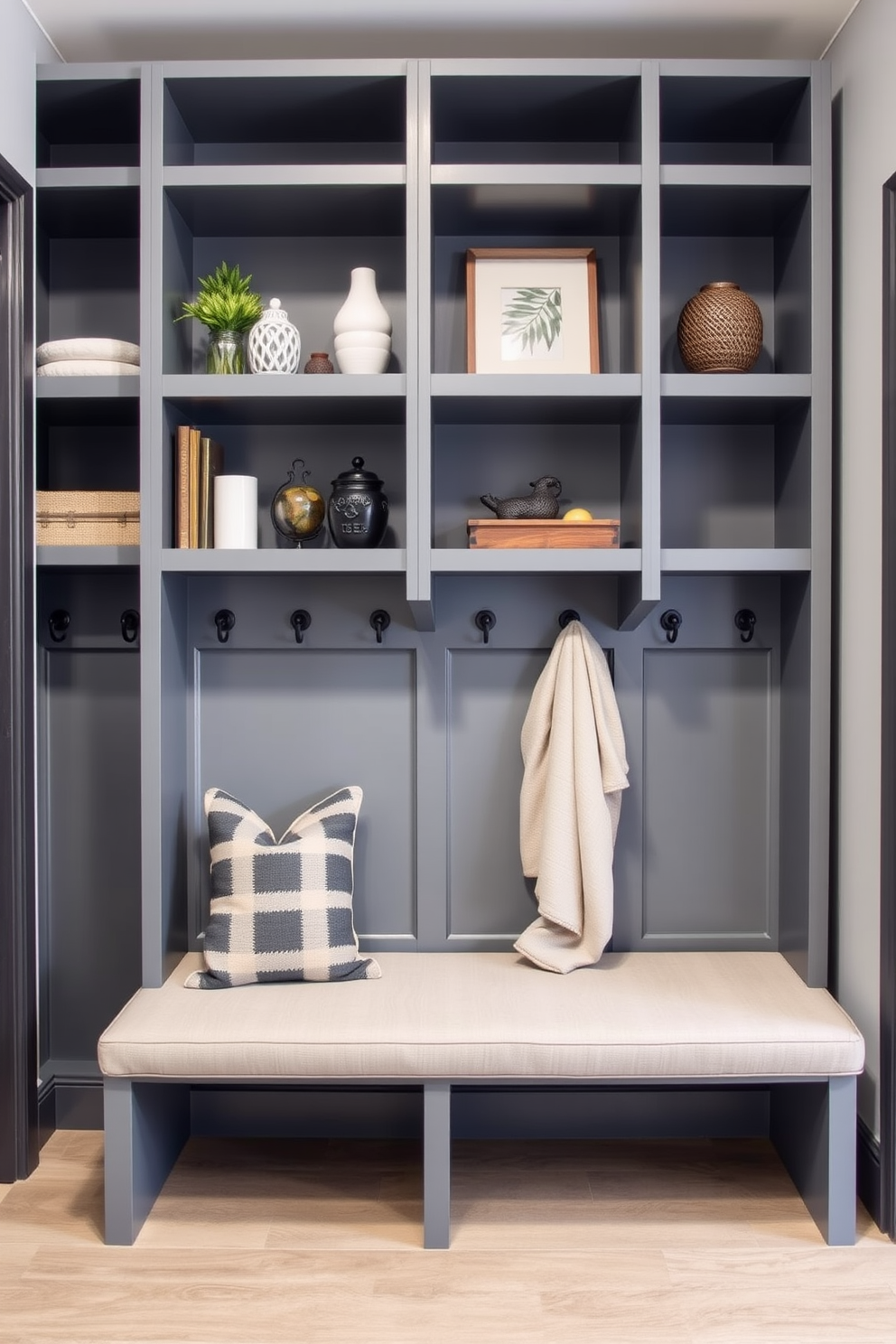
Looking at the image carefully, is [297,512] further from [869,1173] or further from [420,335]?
[869,1173]

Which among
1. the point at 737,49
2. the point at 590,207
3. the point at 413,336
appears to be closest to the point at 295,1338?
the point at 413,336

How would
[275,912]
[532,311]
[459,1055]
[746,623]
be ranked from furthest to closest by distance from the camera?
[746,623]
[532,311]
[275,912]
[459,1055]

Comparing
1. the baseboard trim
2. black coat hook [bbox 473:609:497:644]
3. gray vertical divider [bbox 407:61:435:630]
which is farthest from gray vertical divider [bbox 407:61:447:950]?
the baseboard trim

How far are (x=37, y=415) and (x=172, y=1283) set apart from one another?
1823 millimetres

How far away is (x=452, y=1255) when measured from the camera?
1886 millimetres

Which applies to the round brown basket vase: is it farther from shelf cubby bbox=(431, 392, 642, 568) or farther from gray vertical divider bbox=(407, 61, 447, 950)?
gray vertical divider bbox=(407, 61, 447, 950)

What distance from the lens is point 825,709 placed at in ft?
6.95

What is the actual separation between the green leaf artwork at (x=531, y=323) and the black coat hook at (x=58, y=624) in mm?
1196

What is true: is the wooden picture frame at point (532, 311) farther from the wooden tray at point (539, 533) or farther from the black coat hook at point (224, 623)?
the black coat hook at point (224, 623)

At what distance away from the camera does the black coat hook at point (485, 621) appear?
2.30 meters

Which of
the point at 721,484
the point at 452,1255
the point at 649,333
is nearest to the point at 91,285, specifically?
the point at 649,333

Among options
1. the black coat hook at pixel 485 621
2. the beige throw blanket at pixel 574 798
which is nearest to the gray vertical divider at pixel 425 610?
the black coat hook at pixel 485 621

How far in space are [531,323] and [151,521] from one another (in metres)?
0.95

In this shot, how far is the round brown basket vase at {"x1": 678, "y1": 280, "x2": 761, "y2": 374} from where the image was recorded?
2.12 meters
